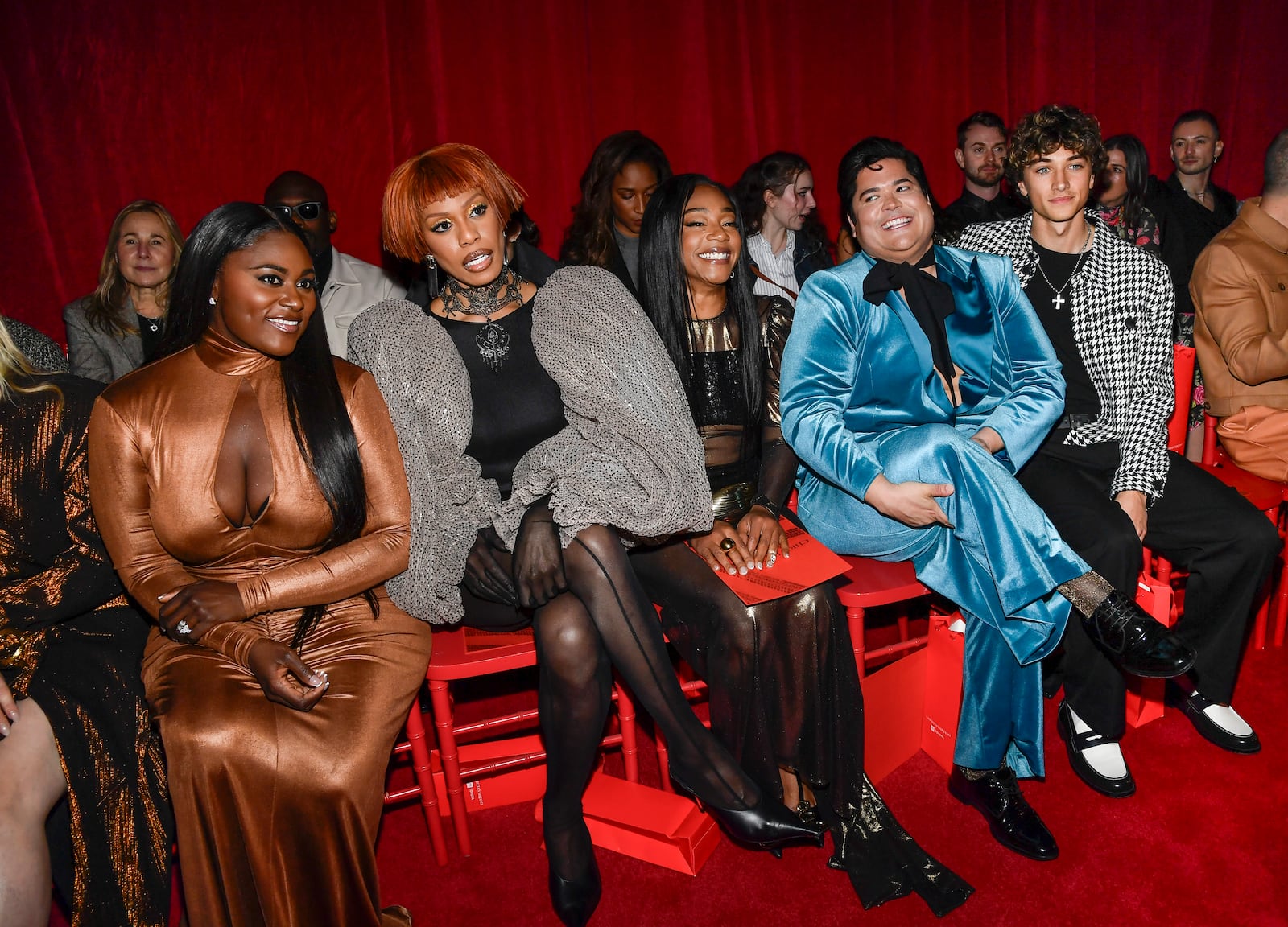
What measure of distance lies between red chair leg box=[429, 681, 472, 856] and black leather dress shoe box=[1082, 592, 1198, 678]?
162 centimetres

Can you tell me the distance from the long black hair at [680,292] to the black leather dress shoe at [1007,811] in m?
1.11

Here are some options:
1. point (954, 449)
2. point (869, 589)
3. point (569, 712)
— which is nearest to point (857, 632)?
point (869, 589)

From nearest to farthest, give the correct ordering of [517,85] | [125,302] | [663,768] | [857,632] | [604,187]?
[857,632], [663,768], [125,302], [604,187], [517,85]

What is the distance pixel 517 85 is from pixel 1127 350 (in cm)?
282

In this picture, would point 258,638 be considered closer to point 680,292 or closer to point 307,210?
point 680,292

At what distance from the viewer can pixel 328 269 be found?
3.67 meters

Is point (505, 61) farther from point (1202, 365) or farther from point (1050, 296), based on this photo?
point (1202, 365)

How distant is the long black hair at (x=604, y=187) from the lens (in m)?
3.76

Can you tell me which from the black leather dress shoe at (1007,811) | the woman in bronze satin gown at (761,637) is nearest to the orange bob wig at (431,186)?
the woman in bronze satin gown at (761,637)

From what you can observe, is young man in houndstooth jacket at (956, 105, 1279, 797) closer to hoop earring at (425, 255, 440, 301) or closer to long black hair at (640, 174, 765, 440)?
long black hair at (640, 174, 765, 440)

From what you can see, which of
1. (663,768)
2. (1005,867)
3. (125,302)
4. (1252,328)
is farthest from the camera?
(125,302)

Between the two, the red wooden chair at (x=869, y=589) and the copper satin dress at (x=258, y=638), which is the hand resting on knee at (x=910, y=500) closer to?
the red wooden chair at (x=869, y=589)

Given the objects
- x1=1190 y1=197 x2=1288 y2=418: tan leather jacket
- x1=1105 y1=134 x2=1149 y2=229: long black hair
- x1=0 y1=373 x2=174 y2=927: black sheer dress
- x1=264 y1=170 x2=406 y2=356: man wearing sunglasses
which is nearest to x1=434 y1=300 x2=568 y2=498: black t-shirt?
x1=0 y1=373 x2=174 y2=927: black sheer dress

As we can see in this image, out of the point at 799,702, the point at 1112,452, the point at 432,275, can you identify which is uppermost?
the point at 432,275
